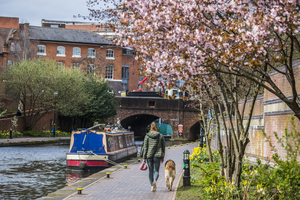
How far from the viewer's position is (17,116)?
33.5m

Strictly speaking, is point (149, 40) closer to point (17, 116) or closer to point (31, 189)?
point (31, 189)

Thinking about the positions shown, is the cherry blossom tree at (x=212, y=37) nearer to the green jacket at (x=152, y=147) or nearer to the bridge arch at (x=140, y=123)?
the green jacket at (x=152, y=147)

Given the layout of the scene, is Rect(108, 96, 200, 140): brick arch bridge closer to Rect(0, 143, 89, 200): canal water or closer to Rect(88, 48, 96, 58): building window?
Rect(88, 48, 96, 58): building window

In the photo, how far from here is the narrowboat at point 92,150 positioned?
15938mm

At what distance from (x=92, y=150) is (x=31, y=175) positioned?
140 inches

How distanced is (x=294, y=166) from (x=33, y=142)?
23464mm

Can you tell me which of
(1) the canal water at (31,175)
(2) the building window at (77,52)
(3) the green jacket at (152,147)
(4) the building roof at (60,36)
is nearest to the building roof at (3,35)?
(4) the building roof at (60,36)

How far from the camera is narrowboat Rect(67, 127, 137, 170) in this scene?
1594 cm

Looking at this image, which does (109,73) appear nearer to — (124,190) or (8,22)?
(8,22)

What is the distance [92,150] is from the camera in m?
16.7

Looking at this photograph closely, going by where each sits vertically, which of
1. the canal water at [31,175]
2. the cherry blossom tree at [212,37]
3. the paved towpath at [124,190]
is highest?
the cherry blossom tree at [212,37]

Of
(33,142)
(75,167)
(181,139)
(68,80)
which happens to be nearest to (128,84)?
(181,139)

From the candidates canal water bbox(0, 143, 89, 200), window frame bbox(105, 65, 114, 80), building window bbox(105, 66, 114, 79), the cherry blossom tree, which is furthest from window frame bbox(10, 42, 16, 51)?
the cherry blossom tree

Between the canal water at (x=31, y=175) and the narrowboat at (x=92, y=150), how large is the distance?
69cm
